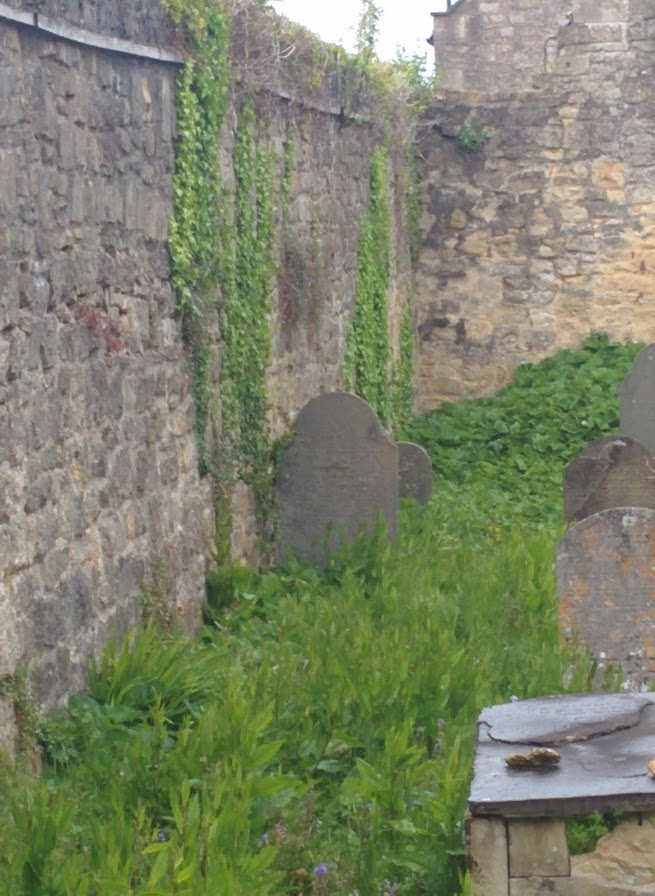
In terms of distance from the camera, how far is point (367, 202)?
40.7 ft

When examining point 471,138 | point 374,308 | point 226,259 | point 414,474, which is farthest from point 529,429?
point 226,259

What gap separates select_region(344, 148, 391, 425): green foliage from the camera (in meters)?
11.8

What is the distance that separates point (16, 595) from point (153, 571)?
1.69m

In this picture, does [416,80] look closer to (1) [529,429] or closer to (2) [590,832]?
(1) [529,429]

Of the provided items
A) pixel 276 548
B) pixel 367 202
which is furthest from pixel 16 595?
pixel 367 202

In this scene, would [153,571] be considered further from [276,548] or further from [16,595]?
[276,548]

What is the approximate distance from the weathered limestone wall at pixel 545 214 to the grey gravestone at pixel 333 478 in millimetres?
5973

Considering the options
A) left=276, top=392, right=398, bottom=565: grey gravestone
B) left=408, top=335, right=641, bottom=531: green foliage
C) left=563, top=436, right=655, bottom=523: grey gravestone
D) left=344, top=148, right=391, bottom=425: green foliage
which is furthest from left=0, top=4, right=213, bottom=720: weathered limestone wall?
left=408, top=335, right=641, bottom=531: green foliage

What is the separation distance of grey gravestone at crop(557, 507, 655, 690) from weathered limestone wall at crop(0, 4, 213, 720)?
5.68 ft

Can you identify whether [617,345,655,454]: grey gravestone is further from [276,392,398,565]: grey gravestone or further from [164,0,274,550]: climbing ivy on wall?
[164,0,274,550]: climbing ivy on wall

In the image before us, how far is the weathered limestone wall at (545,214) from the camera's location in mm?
14461

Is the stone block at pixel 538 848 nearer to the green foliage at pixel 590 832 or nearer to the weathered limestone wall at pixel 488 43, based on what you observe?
the green foliage at pixel 590 832

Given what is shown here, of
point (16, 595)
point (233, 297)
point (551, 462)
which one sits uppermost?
point (233, 297)

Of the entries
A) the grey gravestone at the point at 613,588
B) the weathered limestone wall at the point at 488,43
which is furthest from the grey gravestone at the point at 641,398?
the weathered limestone wall at the point at 488,43
